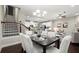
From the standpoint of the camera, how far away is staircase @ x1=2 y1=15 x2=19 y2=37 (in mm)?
1326

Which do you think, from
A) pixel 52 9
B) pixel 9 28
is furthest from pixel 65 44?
pixel 9 28

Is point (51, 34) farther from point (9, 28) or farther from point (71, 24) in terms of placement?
point (9, 28)

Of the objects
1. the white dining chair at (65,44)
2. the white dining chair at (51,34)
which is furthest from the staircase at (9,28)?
the white dining chair at (65,44)

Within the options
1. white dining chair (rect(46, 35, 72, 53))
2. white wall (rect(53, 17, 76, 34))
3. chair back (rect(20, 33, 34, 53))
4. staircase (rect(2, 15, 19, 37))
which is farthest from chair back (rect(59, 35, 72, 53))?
staircase (rect(2, 15, 19, 37))

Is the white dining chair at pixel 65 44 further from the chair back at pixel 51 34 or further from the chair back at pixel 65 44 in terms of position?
the chair back at pixel 51 34

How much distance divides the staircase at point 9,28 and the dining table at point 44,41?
1.11ft

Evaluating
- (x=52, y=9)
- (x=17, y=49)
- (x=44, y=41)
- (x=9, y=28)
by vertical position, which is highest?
(x=52, y=9)

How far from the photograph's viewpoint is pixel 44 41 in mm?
1550

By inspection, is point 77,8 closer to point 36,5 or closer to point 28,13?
point 36,5

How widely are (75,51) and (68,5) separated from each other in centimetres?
79

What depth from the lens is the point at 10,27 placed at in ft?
4.51

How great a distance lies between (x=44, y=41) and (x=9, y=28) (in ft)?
2.22

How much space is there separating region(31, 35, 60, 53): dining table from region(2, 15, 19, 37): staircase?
0.34 m
